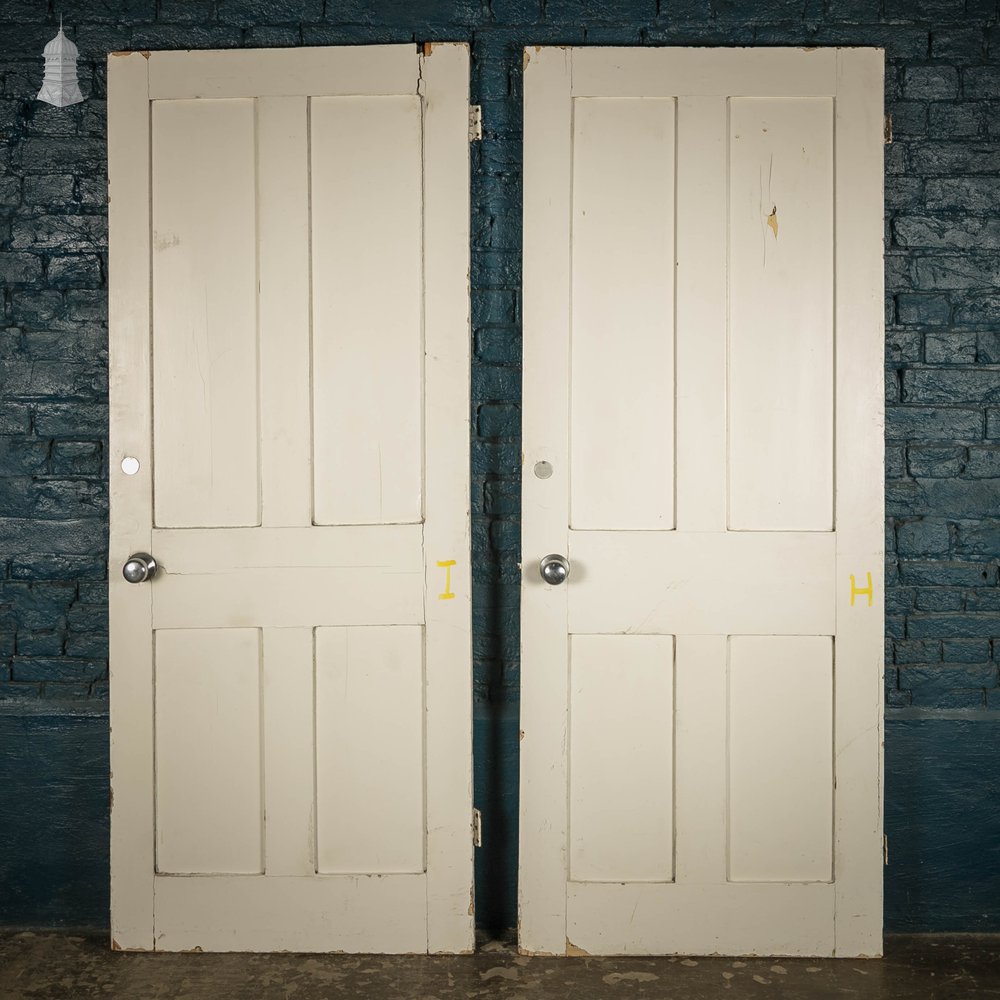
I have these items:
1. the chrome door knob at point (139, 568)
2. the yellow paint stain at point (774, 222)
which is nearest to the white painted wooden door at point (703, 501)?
the yellow paint stain at point (774, 222)

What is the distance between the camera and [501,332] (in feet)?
7.70

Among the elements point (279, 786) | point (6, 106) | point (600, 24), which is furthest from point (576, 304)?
point (6, 106)

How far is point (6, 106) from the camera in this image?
7.60 ft

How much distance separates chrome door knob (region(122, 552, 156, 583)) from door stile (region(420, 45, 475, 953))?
0.68 m

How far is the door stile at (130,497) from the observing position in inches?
86.5

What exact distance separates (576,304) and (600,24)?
2.47ft

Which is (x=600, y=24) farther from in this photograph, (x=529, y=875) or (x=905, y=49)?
(x=529, y=875)

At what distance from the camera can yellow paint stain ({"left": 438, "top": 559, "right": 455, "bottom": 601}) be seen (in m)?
2.21

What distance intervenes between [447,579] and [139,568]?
75cm

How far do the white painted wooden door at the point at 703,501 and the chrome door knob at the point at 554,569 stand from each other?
1.3 inches

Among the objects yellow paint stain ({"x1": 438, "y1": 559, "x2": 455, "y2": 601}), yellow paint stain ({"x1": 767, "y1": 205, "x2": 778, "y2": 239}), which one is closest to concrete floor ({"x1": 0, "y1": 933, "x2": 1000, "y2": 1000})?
yellow paint stain ({"x1": 438, "y1": 559, "x2": 455, "y2": 601})

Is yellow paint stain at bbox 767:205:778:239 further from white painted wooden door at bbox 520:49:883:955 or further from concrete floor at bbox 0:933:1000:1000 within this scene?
concrete floor at bbox 0:933:1000:1000

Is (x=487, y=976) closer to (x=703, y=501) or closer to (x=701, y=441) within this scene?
(x=703, y=501)

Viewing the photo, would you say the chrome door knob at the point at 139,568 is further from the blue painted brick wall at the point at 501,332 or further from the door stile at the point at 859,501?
the door stile at the point at 859,501
